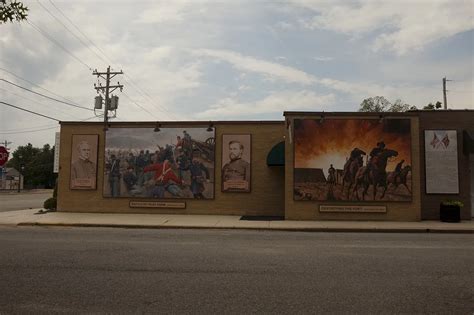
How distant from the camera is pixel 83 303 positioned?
20.3 ft

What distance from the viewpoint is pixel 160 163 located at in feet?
71.4

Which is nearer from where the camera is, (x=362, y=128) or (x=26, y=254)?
(x=26, y=254)

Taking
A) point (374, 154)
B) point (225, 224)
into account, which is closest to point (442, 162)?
point (374, 154)

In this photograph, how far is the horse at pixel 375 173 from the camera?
19.2m

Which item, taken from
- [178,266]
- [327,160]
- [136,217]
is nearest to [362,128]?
[327,160]

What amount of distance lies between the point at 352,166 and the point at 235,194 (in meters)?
5.42

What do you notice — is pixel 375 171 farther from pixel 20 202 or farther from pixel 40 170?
pixel 40 170

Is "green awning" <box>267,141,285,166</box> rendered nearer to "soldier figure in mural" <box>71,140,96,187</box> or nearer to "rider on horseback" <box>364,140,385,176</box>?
"rider on horseback" <box>364,140,385,176</box>

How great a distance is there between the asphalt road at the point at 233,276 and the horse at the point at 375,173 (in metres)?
6.52

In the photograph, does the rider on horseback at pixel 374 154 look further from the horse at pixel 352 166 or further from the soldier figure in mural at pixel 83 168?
the soldier figure in mural at pixel 83 168

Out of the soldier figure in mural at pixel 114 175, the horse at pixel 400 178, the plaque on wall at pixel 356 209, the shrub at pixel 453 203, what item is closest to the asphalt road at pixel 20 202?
the soldier figure in mural at pixel 114 175

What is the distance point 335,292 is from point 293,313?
4.17ft

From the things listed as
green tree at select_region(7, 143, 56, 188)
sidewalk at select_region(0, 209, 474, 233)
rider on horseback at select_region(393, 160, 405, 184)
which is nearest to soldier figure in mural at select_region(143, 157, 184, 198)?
sidewalk at select_region(0, 209, 474, 233)

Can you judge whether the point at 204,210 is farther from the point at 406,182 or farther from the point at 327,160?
the point at 406,182
